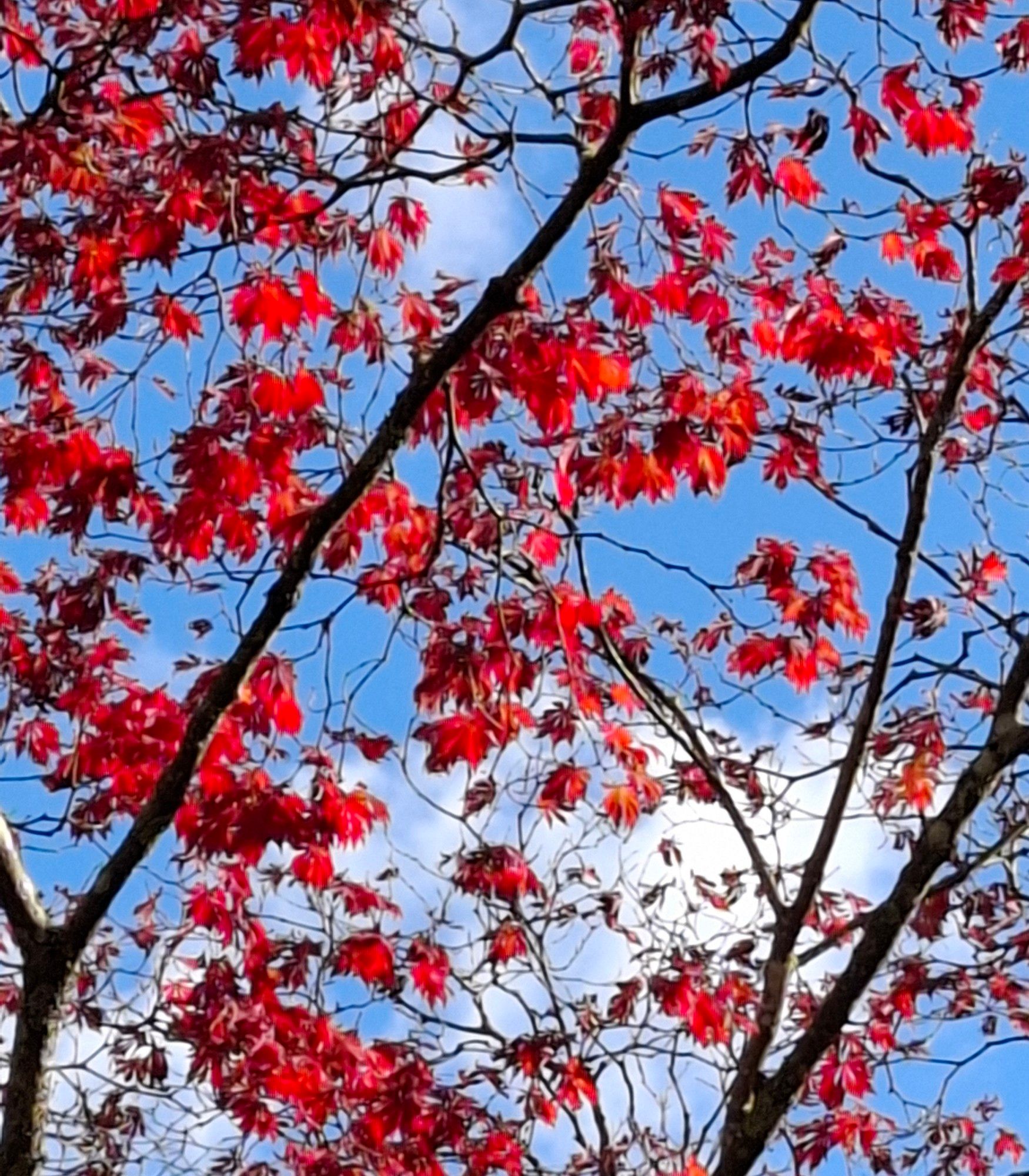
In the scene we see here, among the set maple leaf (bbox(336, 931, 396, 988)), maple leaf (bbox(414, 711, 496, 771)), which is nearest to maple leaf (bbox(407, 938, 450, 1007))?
maple leaf (bbox(336, 931, 396, 988))

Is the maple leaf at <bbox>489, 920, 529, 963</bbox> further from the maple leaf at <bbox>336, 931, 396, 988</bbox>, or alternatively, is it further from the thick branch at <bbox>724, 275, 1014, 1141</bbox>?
the thick branch at <bbox>724, 275, 1014, 1141</bbox>

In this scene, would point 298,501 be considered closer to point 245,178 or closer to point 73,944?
point 245,178

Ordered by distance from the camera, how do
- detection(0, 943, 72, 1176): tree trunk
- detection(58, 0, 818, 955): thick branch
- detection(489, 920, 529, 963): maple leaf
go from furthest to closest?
detection(489, 920, 529, 963): maple leaf
detection(0, 943, 72, 1176): tree trunk
detection(58, 0, 818, 955): thick branch

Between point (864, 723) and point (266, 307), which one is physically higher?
point (266, 307)

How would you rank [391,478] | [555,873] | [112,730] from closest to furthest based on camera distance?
[391,478] → [112,730] → [555,873]

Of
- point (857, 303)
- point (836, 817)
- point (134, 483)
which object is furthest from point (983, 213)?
point (134, 483)

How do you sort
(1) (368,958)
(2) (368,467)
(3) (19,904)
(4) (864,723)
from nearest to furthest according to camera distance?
1. (2) (368,467)
2. (3) (19,904)
3. (4) (864,723)
4. (1) (368,958)

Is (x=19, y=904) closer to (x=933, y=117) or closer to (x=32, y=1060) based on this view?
(x=32, y=1060)

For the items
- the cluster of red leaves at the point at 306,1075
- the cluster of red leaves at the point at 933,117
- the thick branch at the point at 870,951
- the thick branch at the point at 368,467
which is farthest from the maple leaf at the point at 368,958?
the cluster of red leaves at the point at 933,117

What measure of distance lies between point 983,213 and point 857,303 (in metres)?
0.48

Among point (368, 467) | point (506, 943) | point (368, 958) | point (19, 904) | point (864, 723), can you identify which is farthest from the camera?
point (506, 943)

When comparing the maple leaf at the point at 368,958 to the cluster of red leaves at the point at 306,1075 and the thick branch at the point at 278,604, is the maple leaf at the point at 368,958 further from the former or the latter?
the thick branch at the point at 278,604

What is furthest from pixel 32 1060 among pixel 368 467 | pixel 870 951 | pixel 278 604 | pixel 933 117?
pixel 933 117

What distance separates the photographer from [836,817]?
5.40 metres
